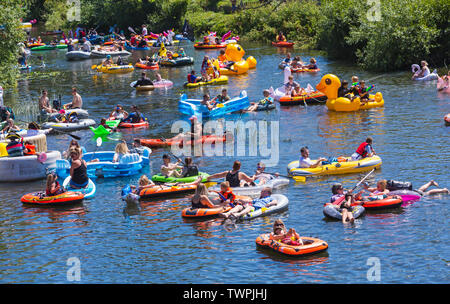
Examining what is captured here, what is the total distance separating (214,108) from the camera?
3269 cm

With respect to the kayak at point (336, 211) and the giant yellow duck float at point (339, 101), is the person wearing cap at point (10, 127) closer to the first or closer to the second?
the giant yellow duck float at point (339, 101)

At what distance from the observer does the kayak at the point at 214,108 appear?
32.6 m

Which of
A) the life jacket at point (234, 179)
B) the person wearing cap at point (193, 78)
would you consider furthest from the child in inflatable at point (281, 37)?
the life jacket at point (234, 179)

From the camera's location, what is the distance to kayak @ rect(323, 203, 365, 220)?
19.0 meters

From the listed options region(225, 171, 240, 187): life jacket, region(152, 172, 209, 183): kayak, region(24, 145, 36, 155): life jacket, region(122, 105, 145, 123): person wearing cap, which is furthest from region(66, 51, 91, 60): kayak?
region(225, 171, 240, 187): life jacket

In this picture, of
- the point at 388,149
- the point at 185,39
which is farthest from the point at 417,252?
the point at 185,39

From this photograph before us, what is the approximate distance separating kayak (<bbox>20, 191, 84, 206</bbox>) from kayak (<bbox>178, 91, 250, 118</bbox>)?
11696mm

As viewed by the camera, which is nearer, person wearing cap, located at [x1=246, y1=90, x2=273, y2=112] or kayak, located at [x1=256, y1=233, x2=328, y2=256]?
kayak, located at [x1=256, y1=233, x2=328, y2=256]

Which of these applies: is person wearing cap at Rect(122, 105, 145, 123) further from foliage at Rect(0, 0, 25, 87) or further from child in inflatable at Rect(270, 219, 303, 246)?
child in inflatable at Rect(270, 219, 303, 246)

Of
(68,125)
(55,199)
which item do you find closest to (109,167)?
(55,199)

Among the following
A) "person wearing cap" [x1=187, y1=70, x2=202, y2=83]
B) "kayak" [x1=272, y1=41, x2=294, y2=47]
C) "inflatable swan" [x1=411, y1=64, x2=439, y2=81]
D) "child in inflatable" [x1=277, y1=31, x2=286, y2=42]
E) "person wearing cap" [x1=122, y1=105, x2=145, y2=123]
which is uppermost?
"child in inflatable" [x1=277, y1=31, x2=286, y2=42]

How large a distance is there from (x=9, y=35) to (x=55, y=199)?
56.0 ft

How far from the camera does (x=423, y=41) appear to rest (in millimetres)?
38469

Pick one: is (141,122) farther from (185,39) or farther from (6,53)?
(185,39)
